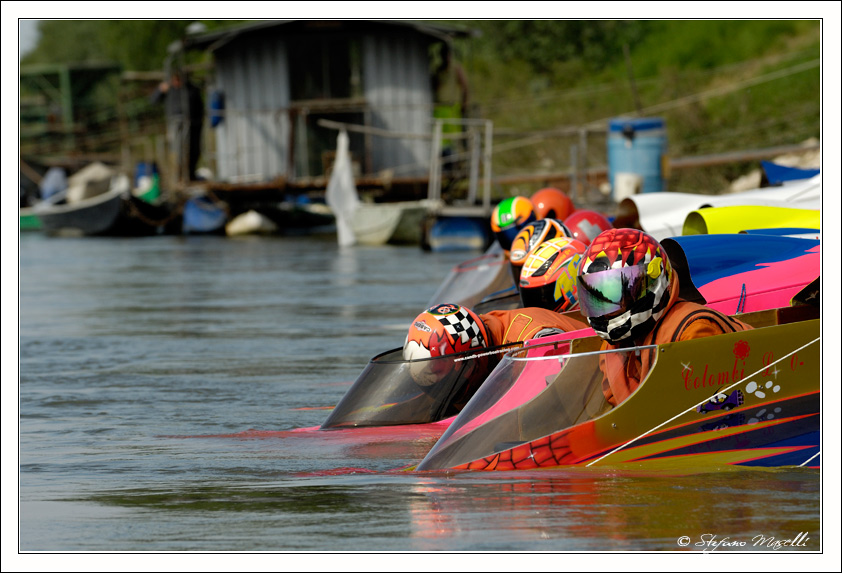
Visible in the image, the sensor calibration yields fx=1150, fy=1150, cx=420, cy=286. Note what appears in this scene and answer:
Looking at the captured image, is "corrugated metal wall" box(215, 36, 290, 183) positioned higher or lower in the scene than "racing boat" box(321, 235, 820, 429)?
higher

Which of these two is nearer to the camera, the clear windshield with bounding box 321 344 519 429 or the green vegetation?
the clear windshield with bounding box 321 344 519 429

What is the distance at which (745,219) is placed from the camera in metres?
8.68

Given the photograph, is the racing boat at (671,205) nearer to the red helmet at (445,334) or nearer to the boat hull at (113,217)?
the red helmet at (445,334)

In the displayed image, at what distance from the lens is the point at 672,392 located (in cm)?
531

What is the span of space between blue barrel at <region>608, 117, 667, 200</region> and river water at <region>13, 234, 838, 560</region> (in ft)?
25.8

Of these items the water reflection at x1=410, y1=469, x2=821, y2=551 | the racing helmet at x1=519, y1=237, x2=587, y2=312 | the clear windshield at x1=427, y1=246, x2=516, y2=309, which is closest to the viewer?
the water reflection at x1=410, y1=469, x2=821, y2=551

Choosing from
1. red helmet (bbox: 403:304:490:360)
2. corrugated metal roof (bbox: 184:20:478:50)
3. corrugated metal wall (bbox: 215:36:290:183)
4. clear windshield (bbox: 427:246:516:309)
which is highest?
corrugated metal roof (bbox: 184:20:478:50)

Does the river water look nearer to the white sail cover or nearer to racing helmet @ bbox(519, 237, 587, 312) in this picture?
racing helmet @ bbox(519, 237, 587, 312)

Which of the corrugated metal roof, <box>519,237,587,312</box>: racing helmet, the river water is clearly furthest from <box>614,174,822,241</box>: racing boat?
the corrugated metal roof

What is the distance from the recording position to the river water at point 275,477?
14.8 feet

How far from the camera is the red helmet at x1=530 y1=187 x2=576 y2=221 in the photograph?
11062 mm

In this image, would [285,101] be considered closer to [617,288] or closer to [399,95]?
[399,95]

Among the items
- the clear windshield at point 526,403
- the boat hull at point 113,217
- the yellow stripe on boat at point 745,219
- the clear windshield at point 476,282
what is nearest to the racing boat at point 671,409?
the clear windshield at point 526,403

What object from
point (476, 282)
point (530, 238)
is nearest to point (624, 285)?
point (530, 238)
